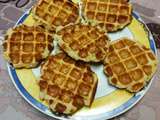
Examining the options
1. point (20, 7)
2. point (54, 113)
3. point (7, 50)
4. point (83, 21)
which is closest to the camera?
point (54, 113)

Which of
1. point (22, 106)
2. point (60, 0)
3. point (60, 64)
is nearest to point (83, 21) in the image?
point (60, 0)

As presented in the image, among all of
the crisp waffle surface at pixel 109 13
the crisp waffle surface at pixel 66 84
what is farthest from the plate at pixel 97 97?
the crisp waffle surface at pixel 109 13

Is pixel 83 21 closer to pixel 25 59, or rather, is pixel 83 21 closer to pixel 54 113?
pixel 25 59

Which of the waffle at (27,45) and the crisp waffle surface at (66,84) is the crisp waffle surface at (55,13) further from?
the crisp waffle surface at (66,84)

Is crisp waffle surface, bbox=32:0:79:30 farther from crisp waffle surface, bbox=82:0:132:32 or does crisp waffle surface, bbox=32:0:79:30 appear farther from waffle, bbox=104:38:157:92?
waffle, bbox=104:38:157:92

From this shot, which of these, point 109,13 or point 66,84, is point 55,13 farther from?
point 66,84

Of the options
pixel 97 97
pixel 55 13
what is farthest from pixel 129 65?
pixel 55 13

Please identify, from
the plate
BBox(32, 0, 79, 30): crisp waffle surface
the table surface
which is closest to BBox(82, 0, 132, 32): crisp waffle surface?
BBox(32, 0, 79, 30): crisp waffle surface
